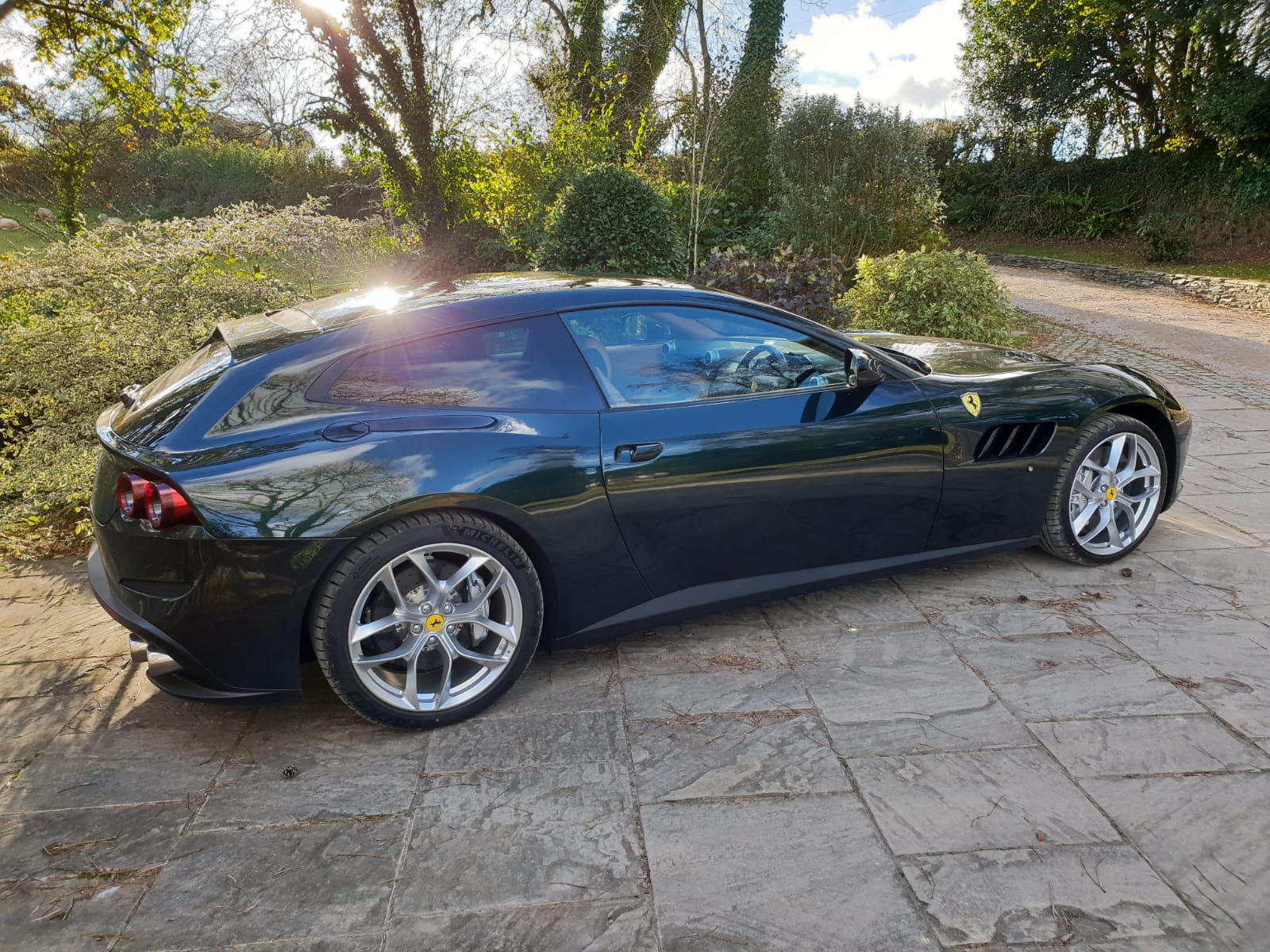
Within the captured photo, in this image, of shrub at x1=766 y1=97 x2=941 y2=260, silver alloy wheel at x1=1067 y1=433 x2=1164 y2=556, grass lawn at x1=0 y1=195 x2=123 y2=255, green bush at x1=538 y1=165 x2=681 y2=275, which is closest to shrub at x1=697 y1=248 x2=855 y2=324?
green bush at x1=538 y1=165 x2=681 y2=275

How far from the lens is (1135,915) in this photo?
2033 mm

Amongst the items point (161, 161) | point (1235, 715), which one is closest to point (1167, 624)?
point (1235, 715)

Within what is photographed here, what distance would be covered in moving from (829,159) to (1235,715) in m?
10.7

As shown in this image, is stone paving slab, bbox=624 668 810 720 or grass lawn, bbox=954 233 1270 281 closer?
stone paving slab, bbox=624 668 810 720

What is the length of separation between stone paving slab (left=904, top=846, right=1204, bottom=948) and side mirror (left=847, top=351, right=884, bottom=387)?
167 centimetres

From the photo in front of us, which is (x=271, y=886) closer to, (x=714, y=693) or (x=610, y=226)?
(x=714, y=693)

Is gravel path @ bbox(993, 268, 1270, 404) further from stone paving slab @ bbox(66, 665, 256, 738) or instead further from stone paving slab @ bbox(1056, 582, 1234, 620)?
stone paving slab @ bbox(66, 665, 256, 738)

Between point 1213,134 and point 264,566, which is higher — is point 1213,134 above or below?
above

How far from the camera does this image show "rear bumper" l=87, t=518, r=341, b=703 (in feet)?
8.16

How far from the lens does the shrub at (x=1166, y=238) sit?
17.6 meters

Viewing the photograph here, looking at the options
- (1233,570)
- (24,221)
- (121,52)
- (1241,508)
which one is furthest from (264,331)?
(24,221)

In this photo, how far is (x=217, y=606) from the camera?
8.25 feet

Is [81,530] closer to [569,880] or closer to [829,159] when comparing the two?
[569,880]

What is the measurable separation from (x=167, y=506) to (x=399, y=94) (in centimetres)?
1306
